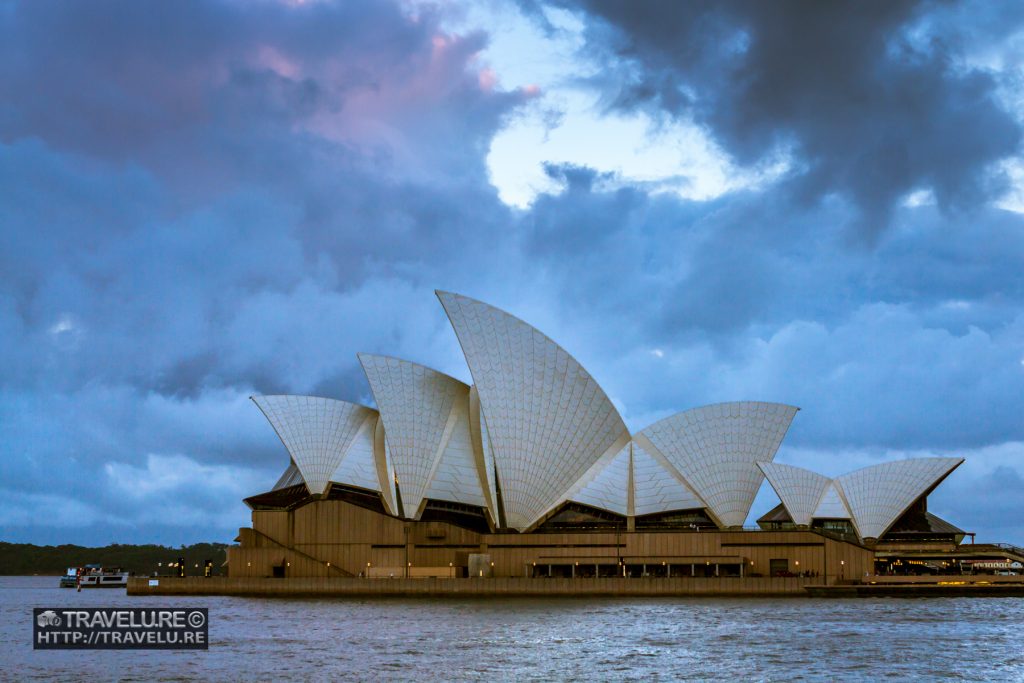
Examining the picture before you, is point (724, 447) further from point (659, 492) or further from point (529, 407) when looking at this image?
point (529, 407)

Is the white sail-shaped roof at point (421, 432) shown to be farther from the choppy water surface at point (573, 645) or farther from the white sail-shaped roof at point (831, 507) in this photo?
the white sail-shaped roof at point (831, 507)

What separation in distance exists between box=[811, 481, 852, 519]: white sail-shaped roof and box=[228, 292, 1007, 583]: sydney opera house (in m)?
0.91

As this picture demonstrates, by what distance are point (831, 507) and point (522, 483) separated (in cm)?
2112

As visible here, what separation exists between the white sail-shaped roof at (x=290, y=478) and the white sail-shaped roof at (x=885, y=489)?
36.3 meters

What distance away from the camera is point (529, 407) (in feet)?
235

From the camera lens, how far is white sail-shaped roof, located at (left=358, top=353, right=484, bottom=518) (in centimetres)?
7288

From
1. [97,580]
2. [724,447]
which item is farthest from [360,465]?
[97,580]

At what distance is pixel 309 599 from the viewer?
6662 cm

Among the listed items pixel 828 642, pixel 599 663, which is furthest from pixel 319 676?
pixel 828 642

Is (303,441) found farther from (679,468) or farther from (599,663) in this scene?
(599,663)

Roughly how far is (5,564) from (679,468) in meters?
157

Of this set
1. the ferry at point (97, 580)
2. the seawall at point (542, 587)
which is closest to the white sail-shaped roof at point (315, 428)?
the seawall at point (542, 587)

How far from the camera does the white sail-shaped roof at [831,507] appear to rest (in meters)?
77.8

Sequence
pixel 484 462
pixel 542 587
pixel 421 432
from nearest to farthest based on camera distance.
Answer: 1. pixel 542 587
2. pixel 421 432
3. pixel 484 462
